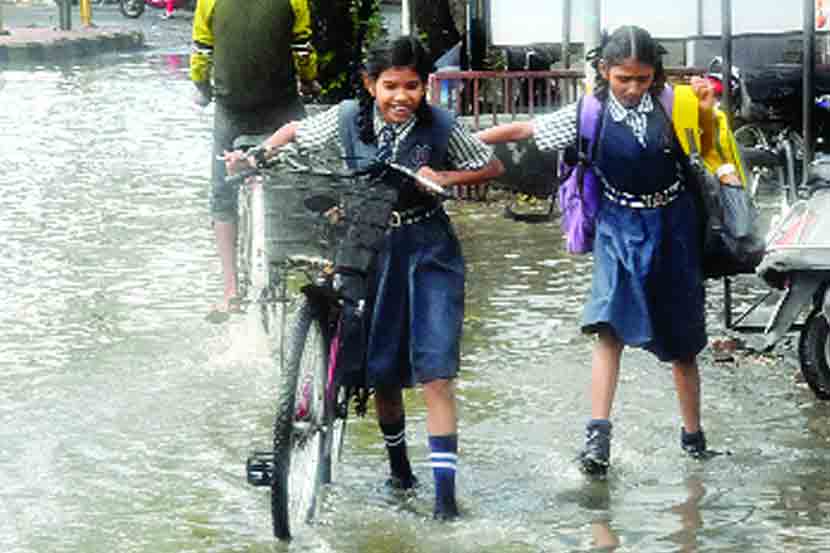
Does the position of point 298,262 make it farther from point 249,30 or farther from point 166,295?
point 166,295

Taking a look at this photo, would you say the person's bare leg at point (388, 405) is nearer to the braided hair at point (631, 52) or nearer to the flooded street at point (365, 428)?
the flooded street at point (365, 428)

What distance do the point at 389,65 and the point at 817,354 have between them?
8.55 feet

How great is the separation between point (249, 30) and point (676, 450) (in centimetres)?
346

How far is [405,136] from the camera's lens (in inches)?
291

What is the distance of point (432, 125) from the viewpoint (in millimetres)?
7406

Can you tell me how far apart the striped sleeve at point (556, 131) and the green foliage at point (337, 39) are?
35.8 feet

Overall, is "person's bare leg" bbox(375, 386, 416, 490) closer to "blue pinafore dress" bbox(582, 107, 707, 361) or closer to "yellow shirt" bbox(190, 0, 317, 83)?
"blue pinafore dress" bbox(582, 107, 707, 361)

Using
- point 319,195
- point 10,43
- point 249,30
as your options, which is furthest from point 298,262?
point 10,43

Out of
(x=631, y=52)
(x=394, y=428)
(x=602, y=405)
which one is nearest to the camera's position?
(x=394, y=428)

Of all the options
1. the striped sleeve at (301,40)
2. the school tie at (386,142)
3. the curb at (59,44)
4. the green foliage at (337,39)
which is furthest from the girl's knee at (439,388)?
the curb at (59,44)

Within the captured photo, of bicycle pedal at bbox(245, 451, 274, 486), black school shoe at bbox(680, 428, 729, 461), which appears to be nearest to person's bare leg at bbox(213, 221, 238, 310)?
black school shoe at bbox(680, 428, 729, 461)

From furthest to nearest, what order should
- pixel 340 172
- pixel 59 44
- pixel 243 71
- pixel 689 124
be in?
1. pixel 59 44
2. pixel 243 71
3. pixel 689 124
4. pixel 340 172

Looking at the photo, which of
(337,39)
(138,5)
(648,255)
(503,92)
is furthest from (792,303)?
(138,5)

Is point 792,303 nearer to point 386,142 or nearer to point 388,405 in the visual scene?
point 388,405
